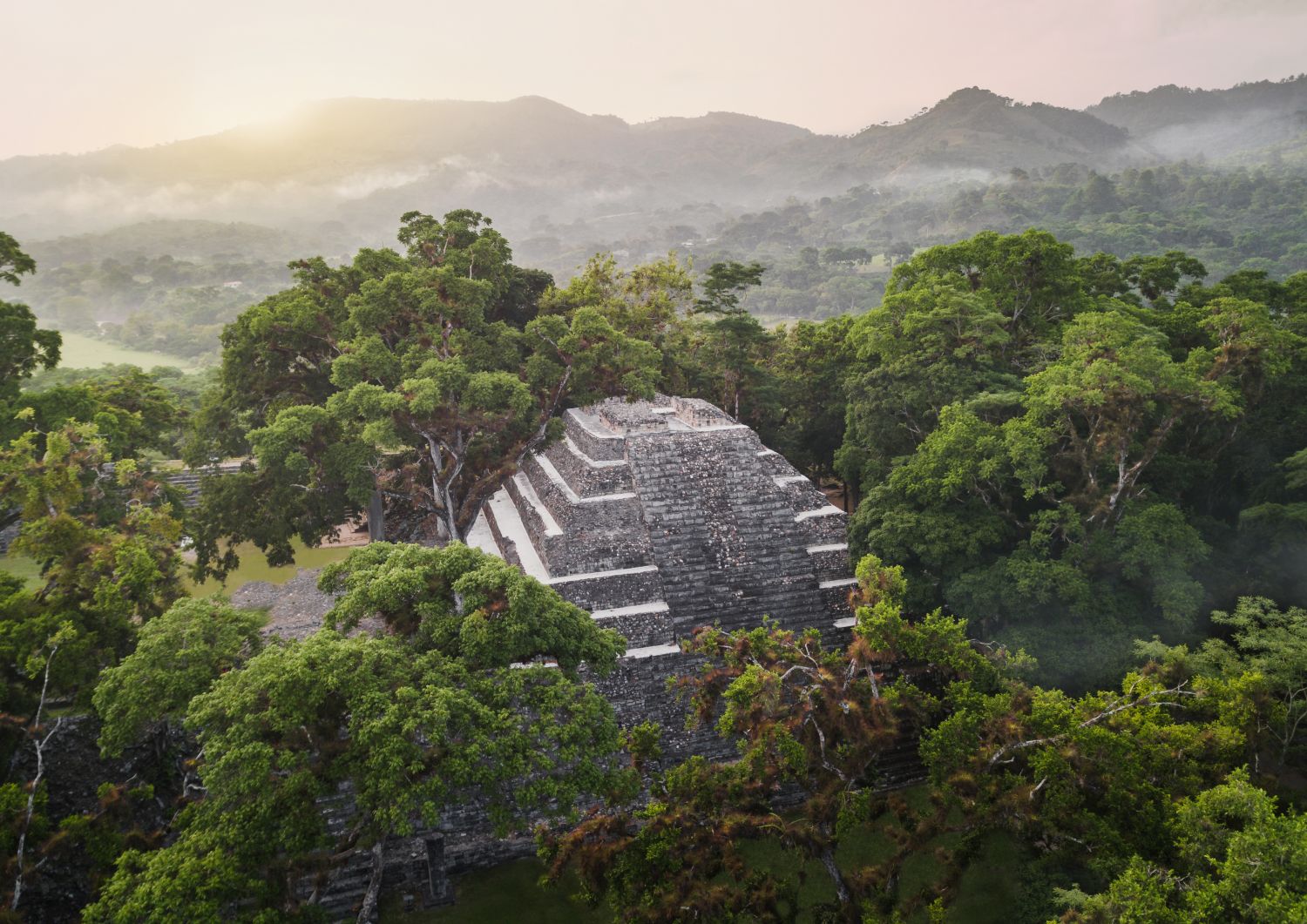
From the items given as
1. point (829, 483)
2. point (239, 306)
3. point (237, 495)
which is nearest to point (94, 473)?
point (237, 495)

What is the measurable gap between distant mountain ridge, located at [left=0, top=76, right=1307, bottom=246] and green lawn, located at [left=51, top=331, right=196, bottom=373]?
82090 millimetres

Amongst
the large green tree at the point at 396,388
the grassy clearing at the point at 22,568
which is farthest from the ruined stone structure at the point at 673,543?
the grassy clearing at the point at 22,568

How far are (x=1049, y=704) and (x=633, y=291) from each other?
60.0 feet

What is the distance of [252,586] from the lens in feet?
59.8

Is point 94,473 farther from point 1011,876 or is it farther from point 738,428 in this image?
point 1011,876

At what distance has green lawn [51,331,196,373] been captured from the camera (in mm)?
55125

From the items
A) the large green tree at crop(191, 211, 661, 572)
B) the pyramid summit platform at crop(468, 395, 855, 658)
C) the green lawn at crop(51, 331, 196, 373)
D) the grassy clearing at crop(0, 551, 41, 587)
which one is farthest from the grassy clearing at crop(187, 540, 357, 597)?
the green lawn at crop(51, 331, 196, 373)

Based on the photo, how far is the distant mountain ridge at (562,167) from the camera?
5733 inches

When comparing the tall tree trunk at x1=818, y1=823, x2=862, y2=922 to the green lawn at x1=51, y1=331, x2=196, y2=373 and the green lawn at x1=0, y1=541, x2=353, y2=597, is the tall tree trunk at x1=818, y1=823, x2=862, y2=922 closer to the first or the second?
the green lawn at x1=0, y1=541, x2=353, y2=597

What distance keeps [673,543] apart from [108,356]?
6209cm

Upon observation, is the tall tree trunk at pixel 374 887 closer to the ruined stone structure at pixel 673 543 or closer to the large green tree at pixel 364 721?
the large green tree at pixel 364 721

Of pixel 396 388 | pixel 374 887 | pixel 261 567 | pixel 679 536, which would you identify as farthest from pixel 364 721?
pixel 261 567

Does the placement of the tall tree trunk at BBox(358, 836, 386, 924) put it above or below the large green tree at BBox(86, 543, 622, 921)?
below

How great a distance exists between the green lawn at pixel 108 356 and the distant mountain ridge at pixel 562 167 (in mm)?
82090
